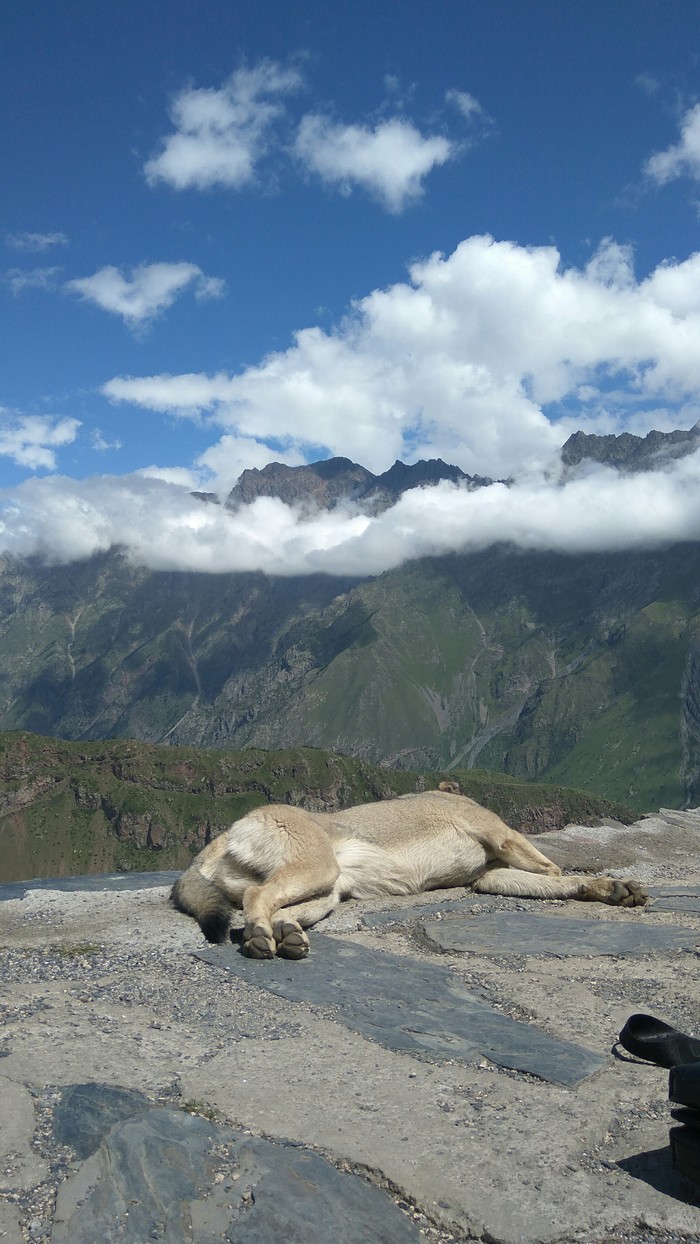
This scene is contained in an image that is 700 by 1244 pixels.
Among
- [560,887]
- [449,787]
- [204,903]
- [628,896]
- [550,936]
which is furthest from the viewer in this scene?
[449,787]

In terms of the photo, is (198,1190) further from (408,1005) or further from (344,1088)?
(408,1005)

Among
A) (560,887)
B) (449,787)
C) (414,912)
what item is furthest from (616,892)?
(449,787)

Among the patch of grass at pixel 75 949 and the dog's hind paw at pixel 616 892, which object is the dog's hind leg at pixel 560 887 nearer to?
the dog's hind paw at pixel 616 892

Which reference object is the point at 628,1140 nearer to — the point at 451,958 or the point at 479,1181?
the point at 479,1181

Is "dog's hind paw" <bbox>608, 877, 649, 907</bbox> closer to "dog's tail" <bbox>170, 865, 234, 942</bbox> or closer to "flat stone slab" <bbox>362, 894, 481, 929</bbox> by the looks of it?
"flat stone slab" <bbox>362, 894, 481, 929</bbox>

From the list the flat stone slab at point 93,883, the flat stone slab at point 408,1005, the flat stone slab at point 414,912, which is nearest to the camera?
the flat stone slab at point 408,1005

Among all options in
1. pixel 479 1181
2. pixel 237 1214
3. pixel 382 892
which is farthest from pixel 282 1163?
pixel 382 892

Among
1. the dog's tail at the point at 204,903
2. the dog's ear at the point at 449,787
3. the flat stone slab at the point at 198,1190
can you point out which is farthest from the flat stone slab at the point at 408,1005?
the dog's ear at the point at 449,787
